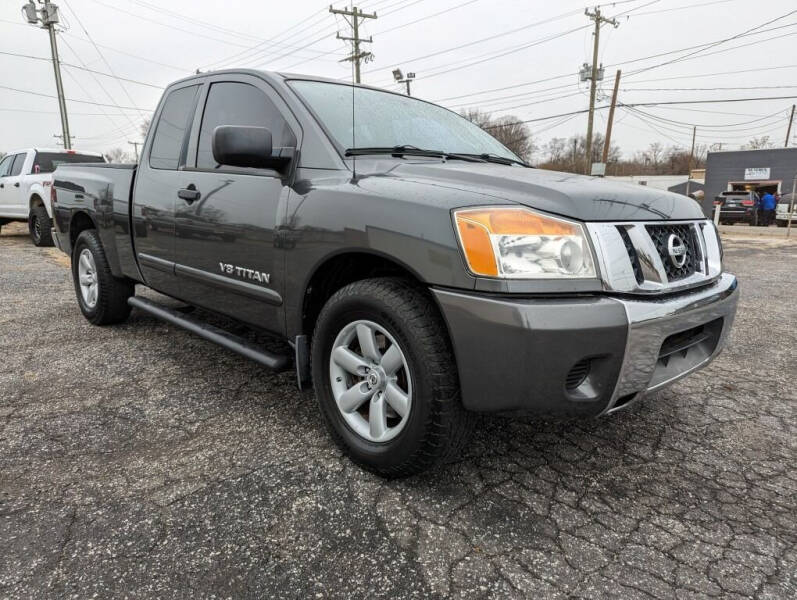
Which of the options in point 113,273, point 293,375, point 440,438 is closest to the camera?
point 440,438

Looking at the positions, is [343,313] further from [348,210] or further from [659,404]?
[659,404]

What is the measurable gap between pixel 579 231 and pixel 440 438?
0.85 meters

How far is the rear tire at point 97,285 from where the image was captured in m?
4.16

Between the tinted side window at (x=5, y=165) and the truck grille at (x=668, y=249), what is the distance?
41.6 feet

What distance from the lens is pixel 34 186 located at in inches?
389

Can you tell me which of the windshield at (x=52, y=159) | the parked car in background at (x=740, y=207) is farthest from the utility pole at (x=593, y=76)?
the windshield at (x=52, y=159)

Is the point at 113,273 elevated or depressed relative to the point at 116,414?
elevated

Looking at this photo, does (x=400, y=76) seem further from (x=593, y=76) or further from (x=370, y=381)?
(x=370, y=381)

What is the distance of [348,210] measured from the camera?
2.14m

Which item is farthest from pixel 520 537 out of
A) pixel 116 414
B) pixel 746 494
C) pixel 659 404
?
pixel 116 414

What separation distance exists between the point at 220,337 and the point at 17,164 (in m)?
10.6

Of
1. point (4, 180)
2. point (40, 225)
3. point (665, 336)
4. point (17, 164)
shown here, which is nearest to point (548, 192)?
point (665, 336)

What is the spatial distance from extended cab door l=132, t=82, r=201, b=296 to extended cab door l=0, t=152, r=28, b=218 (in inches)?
339

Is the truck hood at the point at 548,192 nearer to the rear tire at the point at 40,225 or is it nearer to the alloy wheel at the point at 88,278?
the alloy wheel at the point at 88,278
